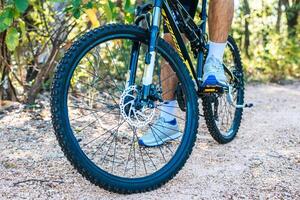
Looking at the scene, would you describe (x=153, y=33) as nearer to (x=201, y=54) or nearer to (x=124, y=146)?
(x=201, y=54)

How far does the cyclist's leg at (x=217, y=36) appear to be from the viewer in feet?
10.3

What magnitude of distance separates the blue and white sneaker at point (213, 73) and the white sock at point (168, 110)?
284 mm

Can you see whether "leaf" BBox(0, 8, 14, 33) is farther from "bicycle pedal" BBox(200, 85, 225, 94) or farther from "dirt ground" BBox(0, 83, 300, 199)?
"bicycle pedal" BBox(200, 85, 225, 94)

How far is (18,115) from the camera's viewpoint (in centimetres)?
399

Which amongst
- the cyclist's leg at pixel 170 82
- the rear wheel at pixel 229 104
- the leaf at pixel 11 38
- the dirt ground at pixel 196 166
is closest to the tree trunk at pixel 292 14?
the dirt ground at pixel 196 166

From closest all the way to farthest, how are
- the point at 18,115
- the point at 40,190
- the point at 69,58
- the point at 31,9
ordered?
the point at 69,58, the point at 40,190, the point at 18,115, the point at 31,9

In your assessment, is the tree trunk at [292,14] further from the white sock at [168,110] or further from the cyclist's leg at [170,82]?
the white sock at [168,110]

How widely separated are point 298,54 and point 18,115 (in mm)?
3968

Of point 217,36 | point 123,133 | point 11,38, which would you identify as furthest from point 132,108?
point 11,38

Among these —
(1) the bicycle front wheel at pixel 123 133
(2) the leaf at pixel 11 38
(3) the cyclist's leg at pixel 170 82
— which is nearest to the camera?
(1) the bicycle front wheel at pixel 123 133

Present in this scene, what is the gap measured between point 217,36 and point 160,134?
701 mm

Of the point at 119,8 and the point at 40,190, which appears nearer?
the point at 40,190

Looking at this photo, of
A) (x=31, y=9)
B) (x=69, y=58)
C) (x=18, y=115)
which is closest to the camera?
(x=69, y=58)

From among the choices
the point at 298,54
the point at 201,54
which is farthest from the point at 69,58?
the point at 298,54
